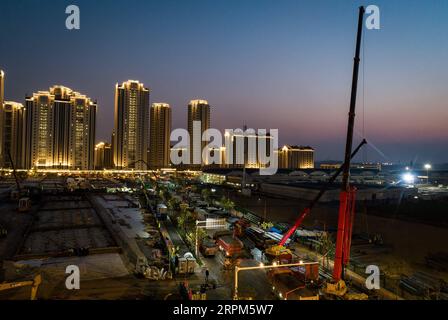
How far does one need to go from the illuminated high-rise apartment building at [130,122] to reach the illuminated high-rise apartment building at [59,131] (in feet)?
21.1

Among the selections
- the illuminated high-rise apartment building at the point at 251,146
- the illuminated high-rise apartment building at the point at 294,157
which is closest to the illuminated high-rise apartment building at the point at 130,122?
the illuminated high-rise apartment building at the point at 251,146

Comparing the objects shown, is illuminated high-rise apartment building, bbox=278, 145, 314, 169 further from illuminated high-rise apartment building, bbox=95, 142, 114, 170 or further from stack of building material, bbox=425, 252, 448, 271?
stack of building material, bbox=425, 252, 448, 271

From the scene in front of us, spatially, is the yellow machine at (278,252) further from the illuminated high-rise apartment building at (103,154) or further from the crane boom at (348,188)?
the illuminated high-rise apartment building at (103,154)

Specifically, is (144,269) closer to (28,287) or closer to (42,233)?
(28,287)

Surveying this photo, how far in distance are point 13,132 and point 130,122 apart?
2760 cm

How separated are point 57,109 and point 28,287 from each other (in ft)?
248

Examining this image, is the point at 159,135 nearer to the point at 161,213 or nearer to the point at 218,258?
the point at 161,213

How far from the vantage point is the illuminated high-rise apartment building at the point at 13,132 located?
73.7 metres

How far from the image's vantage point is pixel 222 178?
54.2m

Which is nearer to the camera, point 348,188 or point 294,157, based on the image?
point 348,188

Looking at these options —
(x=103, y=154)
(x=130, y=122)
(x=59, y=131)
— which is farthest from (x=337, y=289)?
(x=103, y=154)

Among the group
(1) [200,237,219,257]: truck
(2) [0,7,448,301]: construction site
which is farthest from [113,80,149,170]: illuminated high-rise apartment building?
(1) [200,237,219,257]: truck

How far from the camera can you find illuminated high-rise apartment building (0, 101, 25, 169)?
73.7m

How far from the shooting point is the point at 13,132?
77.1 meters
